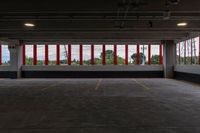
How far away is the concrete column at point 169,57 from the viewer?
2388cm

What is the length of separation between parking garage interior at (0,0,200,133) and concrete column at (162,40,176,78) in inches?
3.3

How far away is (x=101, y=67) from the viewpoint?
25.0m

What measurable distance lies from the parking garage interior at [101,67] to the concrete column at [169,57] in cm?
8

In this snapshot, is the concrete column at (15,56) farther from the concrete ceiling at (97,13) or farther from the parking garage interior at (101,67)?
the concrete ceiling at (97,13)

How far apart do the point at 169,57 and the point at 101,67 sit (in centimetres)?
603

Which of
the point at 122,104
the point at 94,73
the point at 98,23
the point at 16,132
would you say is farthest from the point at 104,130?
the point at 94,73

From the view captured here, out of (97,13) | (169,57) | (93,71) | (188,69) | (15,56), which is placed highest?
(97,13)

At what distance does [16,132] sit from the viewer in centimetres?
541

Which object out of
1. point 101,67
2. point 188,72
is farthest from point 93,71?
point 188,72

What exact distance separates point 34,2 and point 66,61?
16.4 meters

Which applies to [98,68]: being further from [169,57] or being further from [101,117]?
[101,117]

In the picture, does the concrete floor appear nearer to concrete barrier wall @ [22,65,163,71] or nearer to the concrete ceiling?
the concrete ceiling

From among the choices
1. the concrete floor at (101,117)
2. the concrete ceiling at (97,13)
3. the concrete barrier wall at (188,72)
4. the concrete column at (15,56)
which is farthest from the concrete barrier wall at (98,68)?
the concrete floor at (101,117)

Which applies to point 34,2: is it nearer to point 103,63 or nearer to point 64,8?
point 64,8
